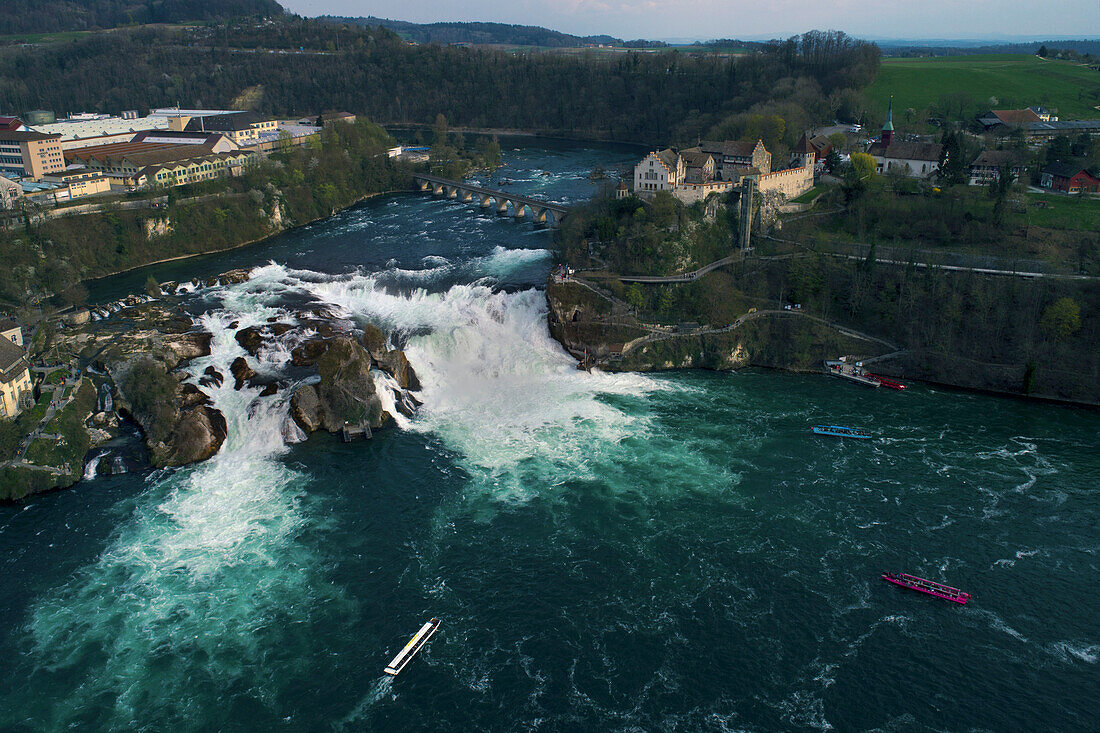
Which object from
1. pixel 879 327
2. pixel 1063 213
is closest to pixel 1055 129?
pixel 1063 213

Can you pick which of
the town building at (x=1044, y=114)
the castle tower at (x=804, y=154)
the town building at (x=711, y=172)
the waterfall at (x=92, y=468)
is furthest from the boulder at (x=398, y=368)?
the town building at (x=1044, y=114)

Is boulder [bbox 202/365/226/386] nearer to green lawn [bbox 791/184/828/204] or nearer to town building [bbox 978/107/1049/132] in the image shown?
green lawn [bbox 791/184/828/204]

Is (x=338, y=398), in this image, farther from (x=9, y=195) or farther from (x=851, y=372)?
(x=9, y=195)

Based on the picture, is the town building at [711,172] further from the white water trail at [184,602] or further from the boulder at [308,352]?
the white water trail at [184,602]

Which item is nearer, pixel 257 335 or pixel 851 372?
pixel 257 335

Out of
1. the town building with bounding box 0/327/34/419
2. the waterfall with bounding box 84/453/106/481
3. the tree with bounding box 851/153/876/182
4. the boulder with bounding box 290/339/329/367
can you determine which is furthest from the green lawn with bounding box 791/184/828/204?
the town building with bounding box 0/327/34/419

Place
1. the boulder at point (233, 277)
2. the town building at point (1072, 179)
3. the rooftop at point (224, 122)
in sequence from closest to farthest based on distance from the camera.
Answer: the boulder at point (233, 277)
the town building at point (1072, 179)
the rooftop at point (224, 122)

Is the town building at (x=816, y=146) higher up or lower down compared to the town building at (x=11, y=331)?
higher up
